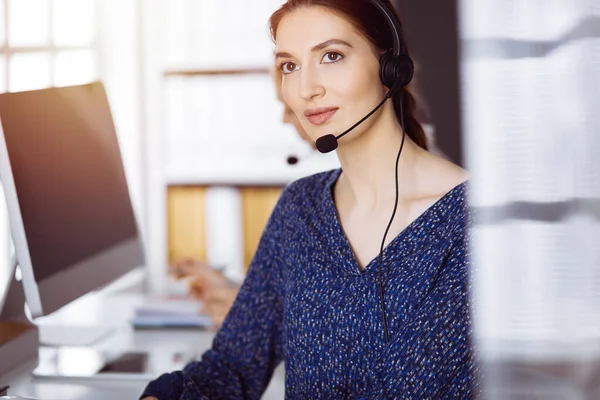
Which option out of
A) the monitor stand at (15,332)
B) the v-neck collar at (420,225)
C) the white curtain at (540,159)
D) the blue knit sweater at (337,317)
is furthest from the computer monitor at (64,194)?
the white curtain at (540,159)

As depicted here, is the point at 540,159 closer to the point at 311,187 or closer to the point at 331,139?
the point at 331,139

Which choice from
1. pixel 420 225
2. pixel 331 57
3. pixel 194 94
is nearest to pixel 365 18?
pixel 331 57

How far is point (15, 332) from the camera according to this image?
1.31 metres

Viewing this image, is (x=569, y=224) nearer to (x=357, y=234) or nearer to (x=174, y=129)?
(x=357, y=234)

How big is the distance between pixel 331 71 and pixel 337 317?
37cm

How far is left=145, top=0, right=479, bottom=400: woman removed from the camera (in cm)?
105

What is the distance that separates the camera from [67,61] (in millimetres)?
3027

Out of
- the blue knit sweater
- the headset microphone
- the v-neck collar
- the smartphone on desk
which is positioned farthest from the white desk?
the headset microphone

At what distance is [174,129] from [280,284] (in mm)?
1725

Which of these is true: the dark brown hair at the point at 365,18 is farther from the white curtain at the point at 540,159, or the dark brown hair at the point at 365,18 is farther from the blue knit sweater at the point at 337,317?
the white curtain at the point at 540,159

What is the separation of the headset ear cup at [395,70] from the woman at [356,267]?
0.03 metres

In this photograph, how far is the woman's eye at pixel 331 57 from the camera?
117 centimetres

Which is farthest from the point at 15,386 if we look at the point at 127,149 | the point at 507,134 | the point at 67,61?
the point at 67,61

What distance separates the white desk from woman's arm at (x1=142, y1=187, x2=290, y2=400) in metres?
0.09
